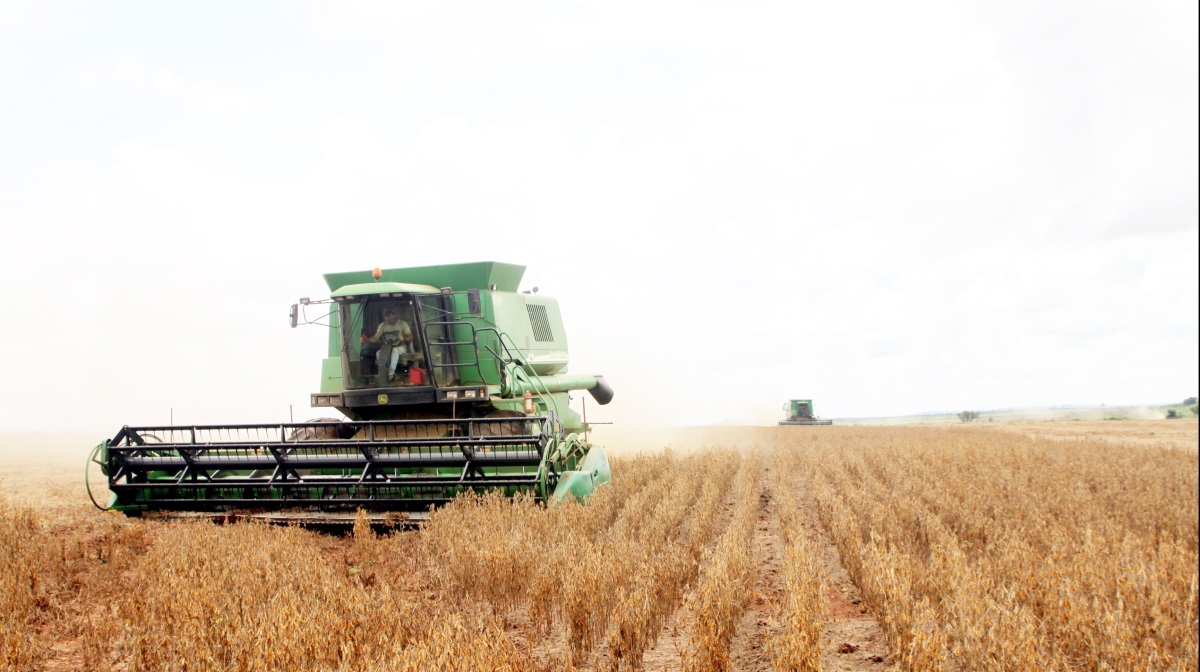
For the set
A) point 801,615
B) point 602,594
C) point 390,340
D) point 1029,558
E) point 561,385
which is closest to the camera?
point 801,615

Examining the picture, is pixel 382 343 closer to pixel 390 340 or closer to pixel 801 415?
pixel 390 340

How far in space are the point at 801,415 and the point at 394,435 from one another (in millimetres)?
36575

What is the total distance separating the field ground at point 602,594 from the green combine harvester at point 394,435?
1.79ft

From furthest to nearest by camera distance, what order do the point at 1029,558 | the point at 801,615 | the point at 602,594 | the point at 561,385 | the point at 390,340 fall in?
the point at 561,385 → the point at 390,340 → the point at 1029,558 → the point at 602,594 → the point at 801,615

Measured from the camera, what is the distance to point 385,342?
956 centimetres

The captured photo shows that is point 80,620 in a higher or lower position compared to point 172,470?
lower

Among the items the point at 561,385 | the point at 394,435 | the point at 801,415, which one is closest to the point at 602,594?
the point at 394,435

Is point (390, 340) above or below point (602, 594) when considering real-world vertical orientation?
above

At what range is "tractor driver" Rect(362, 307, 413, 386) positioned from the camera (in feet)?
31.2

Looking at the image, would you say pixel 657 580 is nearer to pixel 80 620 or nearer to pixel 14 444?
pixel 80 620

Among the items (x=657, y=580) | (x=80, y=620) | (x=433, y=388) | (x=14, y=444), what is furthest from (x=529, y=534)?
(x=14, y=444)

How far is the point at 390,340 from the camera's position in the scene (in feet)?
31.4

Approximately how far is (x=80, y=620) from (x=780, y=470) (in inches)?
420

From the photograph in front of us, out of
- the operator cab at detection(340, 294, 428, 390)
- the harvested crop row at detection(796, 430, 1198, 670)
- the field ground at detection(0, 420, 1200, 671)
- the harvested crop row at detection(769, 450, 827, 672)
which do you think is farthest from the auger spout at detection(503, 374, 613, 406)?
the harvested crop row at detection(769, 450, 827, 672)
